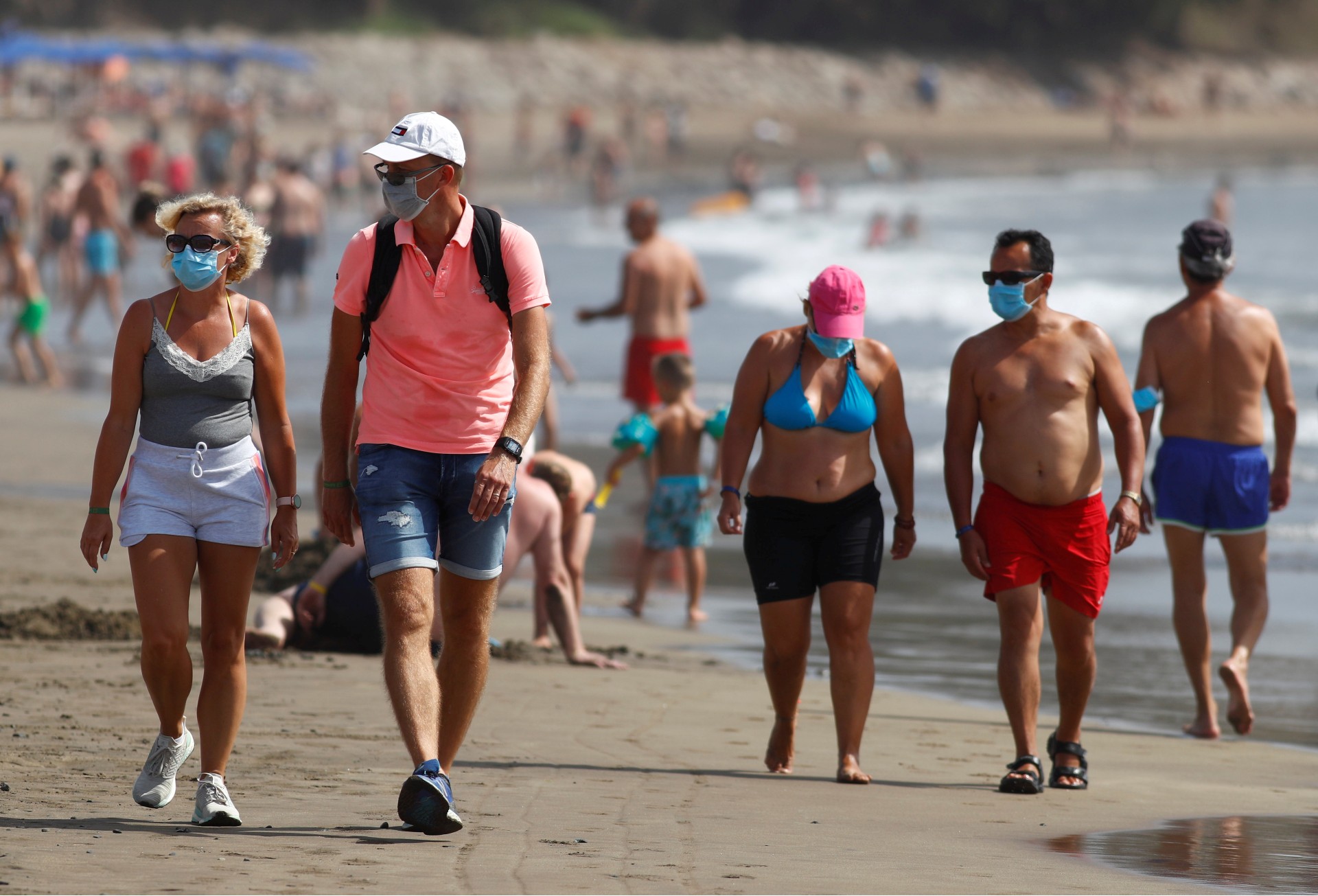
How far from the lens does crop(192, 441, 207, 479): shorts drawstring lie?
4535mm

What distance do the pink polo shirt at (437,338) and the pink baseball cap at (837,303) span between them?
1182mm

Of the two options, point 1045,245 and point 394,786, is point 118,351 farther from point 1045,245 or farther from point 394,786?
point 1045,245

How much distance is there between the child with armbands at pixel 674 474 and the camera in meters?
8.76

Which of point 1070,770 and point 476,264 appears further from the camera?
point 1070,770

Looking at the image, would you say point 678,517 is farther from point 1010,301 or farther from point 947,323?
point 947,323

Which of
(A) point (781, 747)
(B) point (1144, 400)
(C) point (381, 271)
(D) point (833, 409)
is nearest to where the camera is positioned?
(C) point (381, 271)

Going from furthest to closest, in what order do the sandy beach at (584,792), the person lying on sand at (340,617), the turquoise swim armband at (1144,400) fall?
1. the person lying on sand at (340,617)
2. the turquoise swim armband at (1144,400)
3. the sandy beach at (584,792)

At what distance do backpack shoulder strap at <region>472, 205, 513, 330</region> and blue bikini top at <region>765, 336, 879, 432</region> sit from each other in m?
1.23

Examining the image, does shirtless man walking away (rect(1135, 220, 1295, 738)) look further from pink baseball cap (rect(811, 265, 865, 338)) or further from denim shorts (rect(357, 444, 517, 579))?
denim shorts (rect(357, 444, 517, 579))

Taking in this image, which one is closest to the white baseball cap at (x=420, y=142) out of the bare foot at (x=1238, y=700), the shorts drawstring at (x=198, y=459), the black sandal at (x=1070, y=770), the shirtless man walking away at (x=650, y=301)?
the shorts drawstring at (x=198, y=459)

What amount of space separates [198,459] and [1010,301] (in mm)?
2526

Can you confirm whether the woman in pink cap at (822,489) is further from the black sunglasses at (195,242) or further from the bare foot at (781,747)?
the black sunglasses at (195,242)

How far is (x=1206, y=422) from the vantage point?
6824 millimetres

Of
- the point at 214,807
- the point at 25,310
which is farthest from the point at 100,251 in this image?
the point at 214,807
